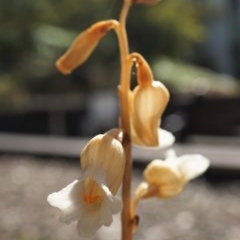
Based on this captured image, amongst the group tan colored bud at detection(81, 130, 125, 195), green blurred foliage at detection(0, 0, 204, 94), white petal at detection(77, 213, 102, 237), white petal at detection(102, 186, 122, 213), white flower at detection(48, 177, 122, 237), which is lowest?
green blurred foliage at detection(0, 0, 204, 94)

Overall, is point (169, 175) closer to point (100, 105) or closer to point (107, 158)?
point (107, 158)

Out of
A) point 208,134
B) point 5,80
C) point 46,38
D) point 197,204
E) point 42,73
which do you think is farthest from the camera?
point 42,73

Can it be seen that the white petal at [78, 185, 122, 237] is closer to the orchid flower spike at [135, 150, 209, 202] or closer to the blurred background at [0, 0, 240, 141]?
the orchid flower spike at [135, 150, 209, 202]

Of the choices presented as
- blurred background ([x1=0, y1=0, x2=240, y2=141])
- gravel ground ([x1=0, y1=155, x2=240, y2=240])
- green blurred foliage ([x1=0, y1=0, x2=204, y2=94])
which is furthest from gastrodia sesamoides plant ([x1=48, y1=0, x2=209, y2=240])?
green blurred foliage ([x1=0, y1=0, x2=204, y2=94])

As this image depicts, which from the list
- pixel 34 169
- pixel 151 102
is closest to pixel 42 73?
pixel 34 169

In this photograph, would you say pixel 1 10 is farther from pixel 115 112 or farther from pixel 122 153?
pixel 122 153

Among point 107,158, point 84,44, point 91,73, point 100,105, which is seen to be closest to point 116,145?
point 107,158
